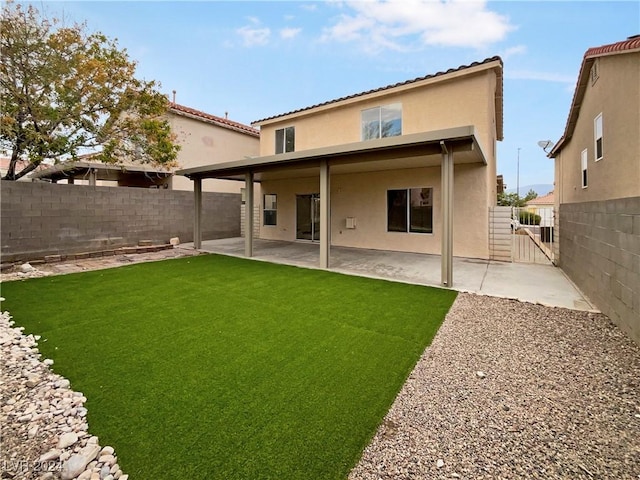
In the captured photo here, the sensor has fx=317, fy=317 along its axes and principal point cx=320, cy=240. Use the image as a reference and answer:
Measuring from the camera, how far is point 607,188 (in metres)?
6.79

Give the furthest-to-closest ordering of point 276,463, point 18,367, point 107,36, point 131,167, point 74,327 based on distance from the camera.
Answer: point 131,167 < point 107,36 < point 74,327 < point 18,367 < point 276,463

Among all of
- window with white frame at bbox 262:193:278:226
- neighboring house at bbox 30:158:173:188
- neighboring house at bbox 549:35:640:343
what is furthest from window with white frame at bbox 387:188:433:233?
neighboring house at bbox 30:158:173:188

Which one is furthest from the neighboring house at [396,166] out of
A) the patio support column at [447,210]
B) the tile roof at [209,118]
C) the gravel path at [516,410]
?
the tile roof at [209,118]

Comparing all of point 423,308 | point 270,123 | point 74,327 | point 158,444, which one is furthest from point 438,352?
point 270,123

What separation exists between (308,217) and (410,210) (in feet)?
15.5

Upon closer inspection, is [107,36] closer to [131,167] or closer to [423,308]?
[131,167]

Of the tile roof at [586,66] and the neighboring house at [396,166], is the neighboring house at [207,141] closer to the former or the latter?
the neighboring house at [396,166]

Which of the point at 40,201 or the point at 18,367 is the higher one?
the point at 40,201

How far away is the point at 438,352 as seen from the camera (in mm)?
3668

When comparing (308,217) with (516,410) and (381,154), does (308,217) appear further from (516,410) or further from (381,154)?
(516,410)

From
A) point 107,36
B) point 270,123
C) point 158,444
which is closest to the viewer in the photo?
point 158,444

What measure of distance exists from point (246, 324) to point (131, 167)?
38.6ft

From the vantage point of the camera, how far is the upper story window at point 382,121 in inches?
427

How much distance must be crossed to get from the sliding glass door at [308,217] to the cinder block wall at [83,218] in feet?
15.0
